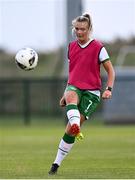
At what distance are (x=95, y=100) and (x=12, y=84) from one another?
2121 cm

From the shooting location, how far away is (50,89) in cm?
3241

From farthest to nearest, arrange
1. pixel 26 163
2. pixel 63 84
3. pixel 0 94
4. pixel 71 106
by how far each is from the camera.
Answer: pixel 0 94, pixel 63 84, pixel 26 163, pixel 71 106

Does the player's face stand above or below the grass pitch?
above

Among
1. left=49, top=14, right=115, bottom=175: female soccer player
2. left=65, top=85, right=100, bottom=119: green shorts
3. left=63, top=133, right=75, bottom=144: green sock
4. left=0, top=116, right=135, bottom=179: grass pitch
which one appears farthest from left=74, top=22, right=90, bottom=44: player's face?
left=0, top=116, right=135, bottom=179: grass pitch

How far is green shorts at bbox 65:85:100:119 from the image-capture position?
38.5 feet

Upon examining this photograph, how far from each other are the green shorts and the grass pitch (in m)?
0.86

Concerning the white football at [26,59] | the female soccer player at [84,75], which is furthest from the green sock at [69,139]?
the white football at [26,59]

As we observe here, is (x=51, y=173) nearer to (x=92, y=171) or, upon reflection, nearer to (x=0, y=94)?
(x=92, y=171)

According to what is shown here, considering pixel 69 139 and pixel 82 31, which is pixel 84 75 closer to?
pixel 82 31

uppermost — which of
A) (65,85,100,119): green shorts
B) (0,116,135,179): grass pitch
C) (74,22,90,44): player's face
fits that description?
(74,22,90,44): player's face

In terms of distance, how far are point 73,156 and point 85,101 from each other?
3870mm

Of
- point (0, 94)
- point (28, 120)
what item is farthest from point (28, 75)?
point (28, 120)

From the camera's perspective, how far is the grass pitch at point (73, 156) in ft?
38.9

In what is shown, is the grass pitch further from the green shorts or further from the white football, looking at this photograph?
the white football
